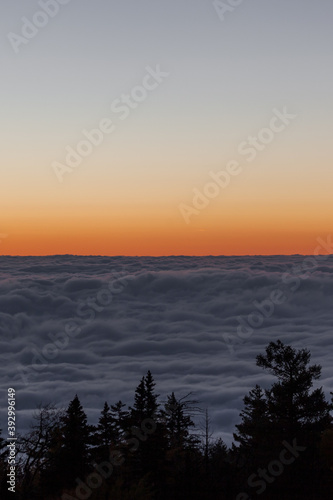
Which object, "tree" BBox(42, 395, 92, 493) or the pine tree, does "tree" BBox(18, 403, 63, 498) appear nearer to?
"tree" BBox(42, 395, 92, 493)

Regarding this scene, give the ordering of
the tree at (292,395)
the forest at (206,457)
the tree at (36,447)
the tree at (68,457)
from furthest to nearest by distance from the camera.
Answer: the tree at (292,395)
the tree at (68,457)
the forest at (206,457)
the tree at (36,447)

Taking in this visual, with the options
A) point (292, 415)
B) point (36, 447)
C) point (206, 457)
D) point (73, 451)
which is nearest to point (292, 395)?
point (292, 415)

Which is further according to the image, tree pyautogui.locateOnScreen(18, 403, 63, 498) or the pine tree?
the pine tree

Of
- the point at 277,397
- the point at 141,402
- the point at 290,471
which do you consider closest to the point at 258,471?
the point at 290,471

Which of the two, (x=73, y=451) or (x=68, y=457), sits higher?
(x=73, y=451)

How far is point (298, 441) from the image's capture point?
40.8 metres

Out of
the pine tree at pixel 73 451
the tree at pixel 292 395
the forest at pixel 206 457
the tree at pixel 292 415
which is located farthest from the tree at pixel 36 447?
the tree at pixel 292 395

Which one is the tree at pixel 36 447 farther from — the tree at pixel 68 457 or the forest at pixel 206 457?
the tree at pixel 68 457

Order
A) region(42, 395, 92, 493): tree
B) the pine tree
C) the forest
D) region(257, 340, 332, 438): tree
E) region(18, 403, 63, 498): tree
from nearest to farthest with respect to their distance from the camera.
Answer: region(18, 403, 63, 498): tree < the forest < region(42, 395, 92, 493): tree < the pine tree < region(257, 340, 332, 438): tree

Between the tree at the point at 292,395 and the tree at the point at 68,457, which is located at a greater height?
the tree at the point at 292,395

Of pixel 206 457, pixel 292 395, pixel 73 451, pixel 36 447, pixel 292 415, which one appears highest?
pixel 292 395

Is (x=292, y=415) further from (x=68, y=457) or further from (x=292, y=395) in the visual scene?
(x=68, y=457)

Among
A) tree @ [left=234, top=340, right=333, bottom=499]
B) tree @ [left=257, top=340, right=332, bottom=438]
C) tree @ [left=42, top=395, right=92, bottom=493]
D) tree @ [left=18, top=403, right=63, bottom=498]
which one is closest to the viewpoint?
tree @ [left=18, top=403, right=63, bottom=498]

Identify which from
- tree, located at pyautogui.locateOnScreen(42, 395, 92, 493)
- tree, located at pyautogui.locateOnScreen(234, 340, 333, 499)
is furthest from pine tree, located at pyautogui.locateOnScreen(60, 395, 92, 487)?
tree, located at pyautogui.locateOnScreen(234, 340, 333, 499)
